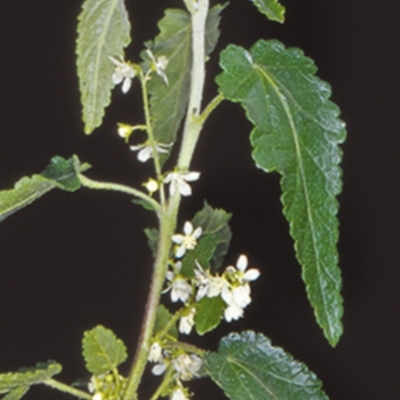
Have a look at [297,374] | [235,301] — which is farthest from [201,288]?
[297,374]

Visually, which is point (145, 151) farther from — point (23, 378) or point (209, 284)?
point (23, 378)

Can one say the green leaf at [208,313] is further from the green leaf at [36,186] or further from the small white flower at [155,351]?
the green leaf at [36,186]

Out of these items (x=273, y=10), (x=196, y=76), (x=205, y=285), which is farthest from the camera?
(x=205, y=285)

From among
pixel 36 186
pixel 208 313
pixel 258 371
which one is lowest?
pixel 258 371

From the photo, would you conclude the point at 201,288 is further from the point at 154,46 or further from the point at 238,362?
the point at 154,46

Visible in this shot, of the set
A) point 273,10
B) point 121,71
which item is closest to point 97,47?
point 121,71

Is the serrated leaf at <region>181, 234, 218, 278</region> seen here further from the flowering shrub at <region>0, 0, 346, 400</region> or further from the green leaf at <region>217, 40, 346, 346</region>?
the green leaf at <region>217, 40, 346, 346</region>
